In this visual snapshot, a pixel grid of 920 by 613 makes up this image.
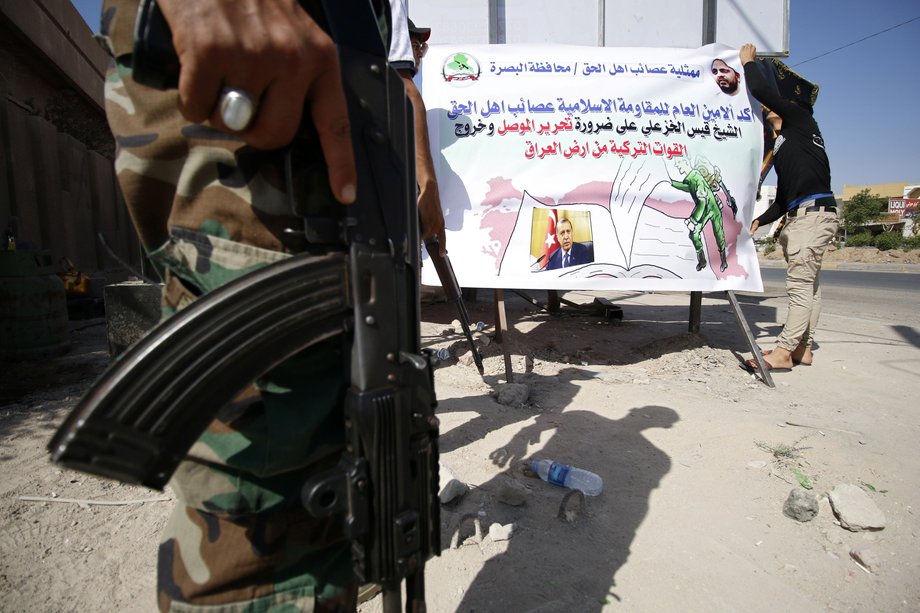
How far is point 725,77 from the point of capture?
360 cm

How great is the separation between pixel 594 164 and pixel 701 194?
0.84 m

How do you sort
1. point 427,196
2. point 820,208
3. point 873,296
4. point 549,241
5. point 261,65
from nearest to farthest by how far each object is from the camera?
1. point 261,65
2. point 427,196
3. point 549,241
4. point 820,208
5. point 873,296

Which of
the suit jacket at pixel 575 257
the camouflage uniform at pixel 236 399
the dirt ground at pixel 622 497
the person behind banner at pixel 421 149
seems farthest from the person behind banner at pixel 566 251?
the camouflage uniform at pixel 236 399

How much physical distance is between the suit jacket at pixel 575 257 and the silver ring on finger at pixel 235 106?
116 inches

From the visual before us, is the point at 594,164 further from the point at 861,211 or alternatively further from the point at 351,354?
the point at 861,211

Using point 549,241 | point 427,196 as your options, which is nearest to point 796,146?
point 549,241

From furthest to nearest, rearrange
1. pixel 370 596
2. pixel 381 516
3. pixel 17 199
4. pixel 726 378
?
pixel 17 199, pixel 726 378, pixel 370 596, pixel 381 516

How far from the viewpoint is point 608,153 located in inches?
135

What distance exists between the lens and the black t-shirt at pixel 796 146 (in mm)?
3445

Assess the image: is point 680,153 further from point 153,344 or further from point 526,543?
point 153,344

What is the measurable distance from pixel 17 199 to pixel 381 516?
6.21 metres

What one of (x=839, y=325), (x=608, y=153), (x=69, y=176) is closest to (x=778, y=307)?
(x=839, y=325)

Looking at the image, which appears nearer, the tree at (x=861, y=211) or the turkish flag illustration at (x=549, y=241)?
the turkish flag illustration at (x=549, y=241)

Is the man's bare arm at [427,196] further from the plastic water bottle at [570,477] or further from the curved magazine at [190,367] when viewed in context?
the plastic water bottle at [570,477]
